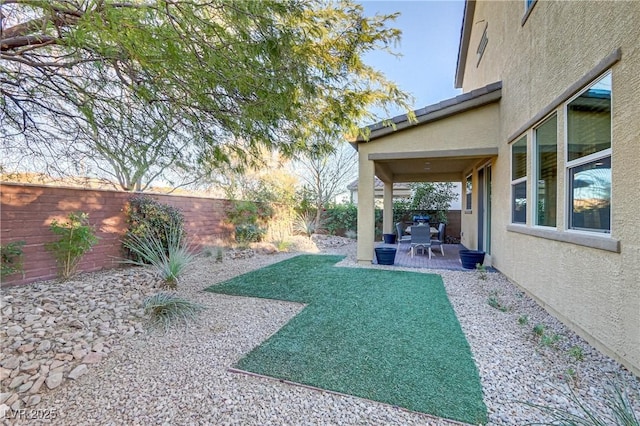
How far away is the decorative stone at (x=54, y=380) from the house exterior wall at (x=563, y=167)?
17.9 feet

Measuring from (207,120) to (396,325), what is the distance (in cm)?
389

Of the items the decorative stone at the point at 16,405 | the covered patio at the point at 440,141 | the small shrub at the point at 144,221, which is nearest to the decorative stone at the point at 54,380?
the decorative stone at the point at 16,405

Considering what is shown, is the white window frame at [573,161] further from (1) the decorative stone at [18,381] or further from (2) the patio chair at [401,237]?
(2) the patio chair at [401,237]

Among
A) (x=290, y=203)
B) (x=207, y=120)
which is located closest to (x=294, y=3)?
(x=207, y=120)

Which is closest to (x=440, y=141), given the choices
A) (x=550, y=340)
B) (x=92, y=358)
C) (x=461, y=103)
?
(x=461, y=103)

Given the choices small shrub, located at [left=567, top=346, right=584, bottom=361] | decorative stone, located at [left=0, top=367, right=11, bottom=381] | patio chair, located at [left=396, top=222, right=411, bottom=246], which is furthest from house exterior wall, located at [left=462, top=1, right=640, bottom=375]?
decorative stone, located at [left=0, top=367, right=11, bottom=381]

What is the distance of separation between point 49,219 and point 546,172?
8986 mm

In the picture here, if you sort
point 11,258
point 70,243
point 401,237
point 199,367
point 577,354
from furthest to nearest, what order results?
point 401,237 < point 70,243 < point 11,258 < point 577,354 < point 199,367

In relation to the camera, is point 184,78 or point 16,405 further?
point 184,78

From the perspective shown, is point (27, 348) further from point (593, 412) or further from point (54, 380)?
point (593, 412)

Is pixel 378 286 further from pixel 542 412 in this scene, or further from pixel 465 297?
pixel 542 412

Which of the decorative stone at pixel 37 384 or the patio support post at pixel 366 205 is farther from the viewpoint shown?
the patio support post at pixel 366 205

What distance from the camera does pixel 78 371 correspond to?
112 inches

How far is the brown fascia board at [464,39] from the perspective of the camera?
10.7 meters
